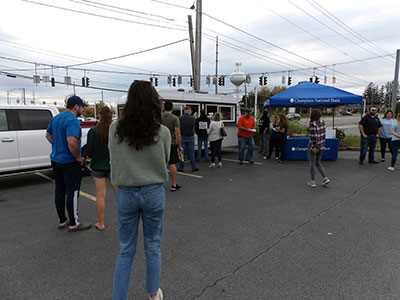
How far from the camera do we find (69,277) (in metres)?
2.69

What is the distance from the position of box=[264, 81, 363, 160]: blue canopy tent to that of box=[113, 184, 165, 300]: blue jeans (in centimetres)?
839

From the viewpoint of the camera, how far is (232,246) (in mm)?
3330

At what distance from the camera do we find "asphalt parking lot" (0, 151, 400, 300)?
8.24 ft

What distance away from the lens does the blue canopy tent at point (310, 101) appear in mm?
9516

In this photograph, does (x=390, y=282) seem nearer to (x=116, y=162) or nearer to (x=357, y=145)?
(x=116, y=162)

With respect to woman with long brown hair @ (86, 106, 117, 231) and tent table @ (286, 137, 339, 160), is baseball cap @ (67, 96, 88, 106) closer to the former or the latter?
woman with long brown hair @ (86, 106, 117, 231)

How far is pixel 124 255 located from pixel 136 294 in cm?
64

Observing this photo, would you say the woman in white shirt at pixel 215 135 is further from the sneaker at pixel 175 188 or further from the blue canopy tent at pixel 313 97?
the blue canopy tent at pixel 313 97

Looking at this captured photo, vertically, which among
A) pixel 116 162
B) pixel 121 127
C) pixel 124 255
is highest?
pixel 121 127

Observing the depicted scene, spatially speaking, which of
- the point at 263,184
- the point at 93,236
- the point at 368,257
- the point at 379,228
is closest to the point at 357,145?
the point at 263,184

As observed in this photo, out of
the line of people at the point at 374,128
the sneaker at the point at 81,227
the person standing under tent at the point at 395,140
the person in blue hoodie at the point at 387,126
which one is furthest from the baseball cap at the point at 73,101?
the person in blue hoodie at the point at 387,126

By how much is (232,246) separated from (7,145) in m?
5.42

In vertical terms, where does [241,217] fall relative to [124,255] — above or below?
below

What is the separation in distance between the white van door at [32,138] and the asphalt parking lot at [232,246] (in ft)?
2.35
